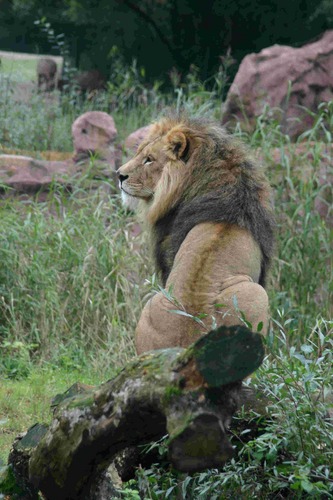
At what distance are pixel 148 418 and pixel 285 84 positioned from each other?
7.29 metres

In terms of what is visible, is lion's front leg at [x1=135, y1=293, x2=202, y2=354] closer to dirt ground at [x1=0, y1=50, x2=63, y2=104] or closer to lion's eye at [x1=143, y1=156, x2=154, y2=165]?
lion's eye at [x1=143, y1=156, x2=154, y2=165]

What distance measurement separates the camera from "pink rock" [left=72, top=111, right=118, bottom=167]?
402 inches

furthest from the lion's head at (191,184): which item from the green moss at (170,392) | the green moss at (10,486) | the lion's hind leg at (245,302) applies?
the green moss at (170,392)

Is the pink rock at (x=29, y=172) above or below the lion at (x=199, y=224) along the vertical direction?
below

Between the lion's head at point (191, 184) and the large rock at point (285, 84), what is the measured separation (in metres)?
3.96

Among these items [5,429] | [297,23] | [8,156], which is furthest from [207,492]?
[297,23]

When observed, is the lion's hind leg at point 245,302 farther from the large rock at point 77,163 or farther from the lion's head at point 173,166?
the large rock at point 77,163

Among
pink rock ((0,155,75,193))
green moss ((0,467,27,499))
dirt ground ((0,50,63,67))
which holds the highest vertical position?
green moss ((0,467,27,499))

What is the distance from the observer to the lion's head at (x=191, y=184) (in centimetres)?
490

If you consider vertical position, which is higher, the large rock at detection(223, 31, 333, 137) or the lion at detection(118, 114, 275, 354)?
the lion at detection(118, 114, 275, 354)

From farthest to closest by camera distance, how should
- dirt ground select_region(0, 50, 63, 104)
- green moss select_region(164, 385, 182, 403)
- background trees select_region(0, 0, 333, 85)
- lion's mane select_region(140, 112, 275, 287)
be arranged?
background trees select_region(0, 0, 333, 85) < dirt ground select_region(0, 50, 63, 104) < lion's mane select_region(140, 112, 275, 287) < green moss select_region(164, 385, 182, 403)

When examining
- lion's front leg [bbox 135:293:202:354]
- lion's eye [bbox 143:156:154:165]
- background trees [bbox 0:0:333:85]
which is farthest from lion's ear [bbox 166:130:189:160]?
background trees [bbox 0:0:333:85]

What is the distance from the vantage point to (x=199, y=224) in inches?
192

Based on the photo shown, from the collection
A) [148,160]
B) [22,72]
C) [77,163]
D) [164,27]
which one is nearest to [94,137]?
[77,163]
